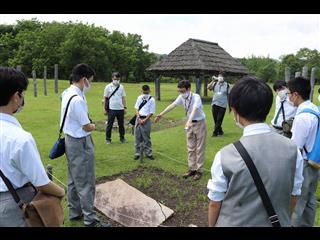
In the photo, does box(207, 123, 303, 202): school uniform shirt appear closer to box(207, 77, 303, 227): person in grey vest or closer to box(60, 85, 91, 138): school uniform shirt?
box(207, 77, 303, 227): person in grey vest

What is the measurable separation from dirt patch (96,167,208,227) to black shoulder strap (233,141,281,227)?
2.97 metres

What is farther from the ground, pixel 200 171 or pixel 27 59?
pixel 27 59

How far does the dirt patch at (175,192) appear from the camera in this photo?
17.2 ft

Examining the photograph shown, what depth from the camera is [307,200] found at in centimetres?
417

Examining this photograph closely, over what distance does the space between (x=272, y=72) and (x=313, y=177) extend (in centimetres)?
4978

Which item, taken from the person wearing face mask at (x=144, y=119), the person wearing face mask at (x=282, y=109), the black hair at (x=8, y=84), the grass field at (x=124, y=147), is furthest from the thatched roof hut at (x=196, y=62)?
the black hair at (x=8, y=84)

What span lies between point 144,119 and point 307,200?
4672 mm

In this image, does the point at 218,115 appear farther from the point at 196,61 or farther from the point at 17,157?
the point at 196,61

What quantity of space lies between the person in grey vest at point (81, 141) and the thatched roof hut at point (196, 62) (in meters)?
15.1

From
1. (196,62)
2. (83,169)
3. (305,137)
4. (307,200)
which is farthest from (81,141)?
(196,62)

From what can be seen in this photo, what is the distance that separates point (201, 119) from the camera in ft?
22.6

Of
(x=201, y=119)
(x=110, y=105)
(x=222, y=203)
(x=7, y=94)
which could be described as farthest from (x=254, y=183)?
(x=110, y=105)

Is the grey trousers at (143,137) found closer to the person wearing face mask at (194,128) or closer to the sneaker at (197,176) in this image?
the person wearing face mask at (194,128)
